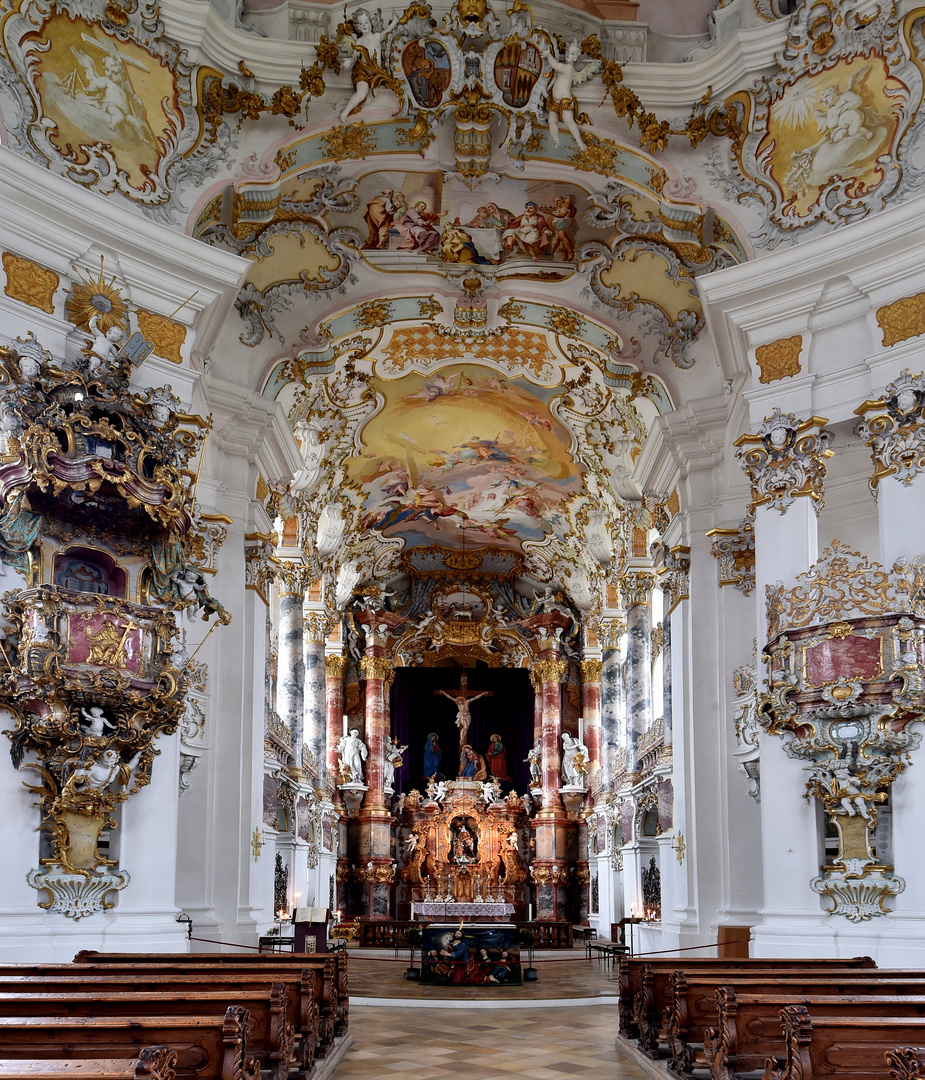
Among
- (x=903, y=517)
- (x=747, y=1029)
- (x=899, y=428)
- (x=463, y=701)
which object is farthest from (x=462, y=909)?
(x=747, y=1029)

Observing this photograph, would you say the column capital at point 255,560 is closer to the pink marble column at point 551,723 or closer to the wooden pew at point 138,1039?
the wooden pew at point 138,1039

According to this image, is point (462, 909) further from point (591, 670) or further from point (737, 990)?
point (737, 990)

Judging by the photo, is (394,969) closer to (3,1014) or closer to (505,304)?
(505,304)

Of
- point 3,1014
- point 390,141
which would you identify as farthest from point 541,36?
point 3,1014

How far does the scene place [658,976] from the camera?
9.55 m

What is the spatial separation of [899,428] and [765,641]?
2316 millimetres

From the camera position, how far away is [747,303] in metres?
12.3

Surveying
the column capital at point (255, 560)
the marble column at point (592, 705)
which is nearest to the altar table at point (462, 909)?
the column capital at point (255, 560)

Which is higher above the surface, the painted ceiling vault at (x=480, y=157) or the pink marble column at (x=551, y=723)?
the painted ceiling vault at (x=480, y=157)

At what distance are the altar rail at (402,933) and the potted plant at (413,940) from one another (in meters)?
0.14

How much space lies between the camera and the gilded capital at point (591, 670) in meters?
29.7

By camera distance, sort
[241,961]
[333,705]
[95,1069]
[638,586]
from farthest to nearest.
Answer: [333,705], [638,586], [241,961], [95,1069]

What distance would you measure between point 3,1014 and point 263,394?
35.9 ft

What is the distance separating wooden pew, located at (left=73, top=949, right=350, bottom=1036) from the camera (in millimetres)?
8531
